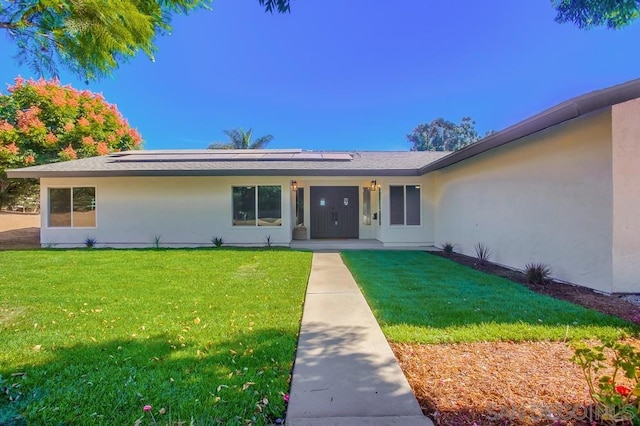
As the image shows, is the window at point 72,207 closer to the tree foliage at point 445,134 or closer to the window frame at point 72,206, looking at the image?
the window frame at point 72,206

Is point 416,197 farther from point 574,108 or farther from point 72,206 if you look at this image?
point 72,206

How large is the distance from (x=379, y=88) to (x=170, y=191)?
46.0 ft

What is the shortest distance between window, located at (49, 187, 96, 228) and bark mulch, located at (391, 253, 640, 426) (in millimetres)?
12821

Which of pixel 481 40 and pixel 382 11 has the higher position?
pixel 481 40

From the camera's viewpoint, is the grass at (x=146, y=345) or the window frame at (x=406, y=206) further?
the window frame at (x=406, y=206)

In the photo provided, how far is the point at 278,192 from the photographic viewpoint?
39.8ft

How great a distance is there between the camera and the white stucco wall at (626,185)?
16.6 feet

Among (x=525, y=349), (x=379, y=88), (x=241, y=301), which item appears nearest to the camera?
(x=525, y=349)

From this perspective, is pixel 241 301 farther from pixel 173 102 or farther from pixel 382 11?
pixel 173 102

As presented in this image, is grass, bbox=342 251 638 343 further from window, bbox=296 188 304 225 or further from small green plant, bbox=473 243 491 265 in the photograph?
window, bbox=296 188 304 225

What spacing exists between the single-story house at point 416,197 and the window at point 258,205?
0.12 feet

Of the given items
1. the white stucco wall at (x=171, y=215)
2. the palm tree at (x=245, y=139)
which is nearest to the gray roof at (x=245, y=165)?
the white stucco wall at (x=171, y=215)

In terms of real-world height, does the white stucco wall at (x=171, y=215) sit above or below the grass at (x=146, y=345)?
above

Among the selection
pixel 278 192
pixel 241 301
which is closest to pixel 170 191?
pixel 278 192
